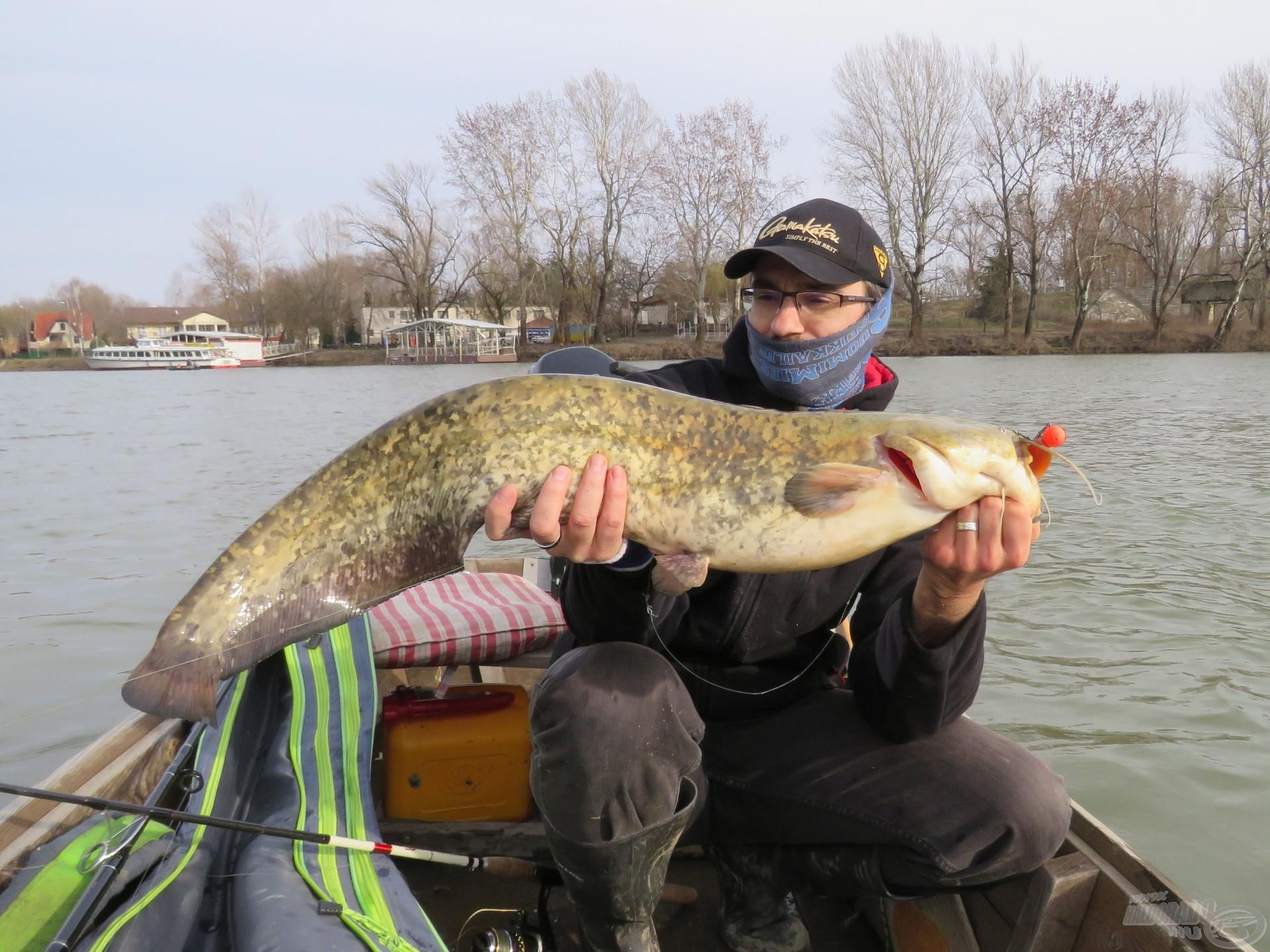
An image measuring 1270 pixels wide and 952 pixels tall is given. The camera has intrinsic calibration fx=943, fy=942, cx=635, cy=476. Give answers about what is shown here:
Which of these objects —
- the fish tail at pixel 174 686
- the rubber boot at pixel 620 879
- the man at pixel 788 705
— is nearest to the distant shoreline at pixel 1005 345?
the man at pixel 788 705

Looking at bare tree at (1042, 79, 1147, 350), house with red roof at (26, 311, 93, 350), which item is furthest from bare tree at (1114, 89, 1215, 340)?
house with red roof at (26, 311, 93, 350)

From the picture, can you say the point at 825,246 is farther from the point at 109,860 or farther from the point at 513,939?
the point at 109,860

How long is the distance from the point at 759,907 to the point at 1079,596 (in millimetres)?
5763

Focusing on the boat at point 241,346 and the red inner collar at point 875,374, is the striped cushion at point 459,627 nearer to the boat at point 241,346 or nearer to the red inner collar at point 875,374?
the red inner collar at point 875,374

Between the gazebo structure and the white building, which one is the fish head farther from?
the white building

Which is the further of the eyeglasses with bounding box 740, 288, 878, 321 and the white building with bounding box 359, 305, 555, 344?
the white building with bounding box 359, 305, 555, 344

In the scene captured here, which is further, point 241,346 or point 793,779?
point 241,346

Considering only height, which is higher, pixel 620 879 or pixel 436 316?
pixel 436 316

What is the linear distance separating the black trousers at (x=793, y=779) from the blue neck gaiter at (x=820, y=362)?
101 cm

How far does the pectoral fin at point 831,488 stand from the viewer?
231 cm

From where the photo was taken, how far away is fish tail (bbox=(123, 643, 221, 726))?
77.6 inches

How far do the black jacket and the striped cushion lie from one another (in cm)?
76

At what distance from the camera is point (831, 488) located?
7.64 feet

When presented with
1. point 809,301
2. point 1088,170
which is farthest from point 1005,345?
point 809,301
